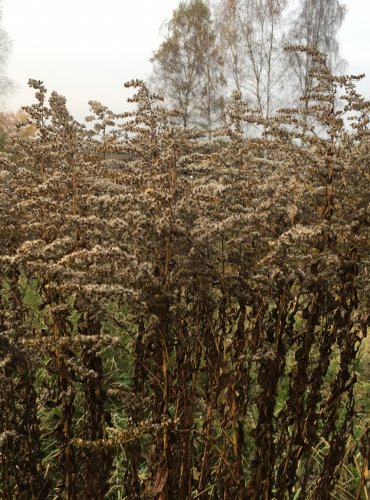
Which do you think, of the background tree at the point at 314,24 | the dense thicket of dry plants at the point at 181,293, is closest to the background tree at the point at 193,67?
the background tree at the point at 314,24

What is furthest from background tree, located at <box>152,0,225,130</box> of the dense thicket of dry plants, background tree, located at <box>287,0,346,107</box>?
the dense thicket of dry plants

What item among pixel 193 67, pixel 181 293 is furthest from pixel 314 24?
pixel 181 293

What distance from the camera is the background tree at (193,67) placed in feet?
92.0

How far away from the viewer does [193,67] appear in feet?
92.4

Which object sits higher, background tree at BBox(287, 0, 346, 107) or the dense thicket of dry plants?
background tree at BBox(287, 0, 346, 107)

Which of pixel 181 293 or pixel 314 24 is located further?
pixel 314 24

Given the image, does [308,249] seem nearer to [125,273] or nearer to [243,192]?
[243,192]

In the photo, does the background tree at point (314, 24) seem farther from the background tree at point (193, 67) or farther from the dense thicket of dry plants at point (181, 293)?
the dense thicket of dry plants at point (181, 293)

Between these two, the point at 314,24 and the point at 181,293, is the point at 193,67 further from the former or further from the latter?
the point at 181,293

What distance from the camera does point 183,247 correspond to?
2.42 metres

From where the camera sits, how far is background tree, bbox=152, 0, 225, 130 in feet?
92.0

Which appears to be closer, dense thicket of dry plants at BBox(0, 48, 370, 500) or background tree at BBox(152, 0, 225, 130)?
dense thicket of dry plants at BBox(0, 48, 370, 500)

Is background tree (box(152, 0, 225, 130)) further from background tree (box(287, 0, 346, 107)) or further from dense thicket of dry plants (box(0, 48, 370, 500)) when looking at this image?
dense thicket of dry plants (box(0, 48, 370, 500))

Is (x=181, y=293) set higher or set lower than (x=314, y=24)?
lower
